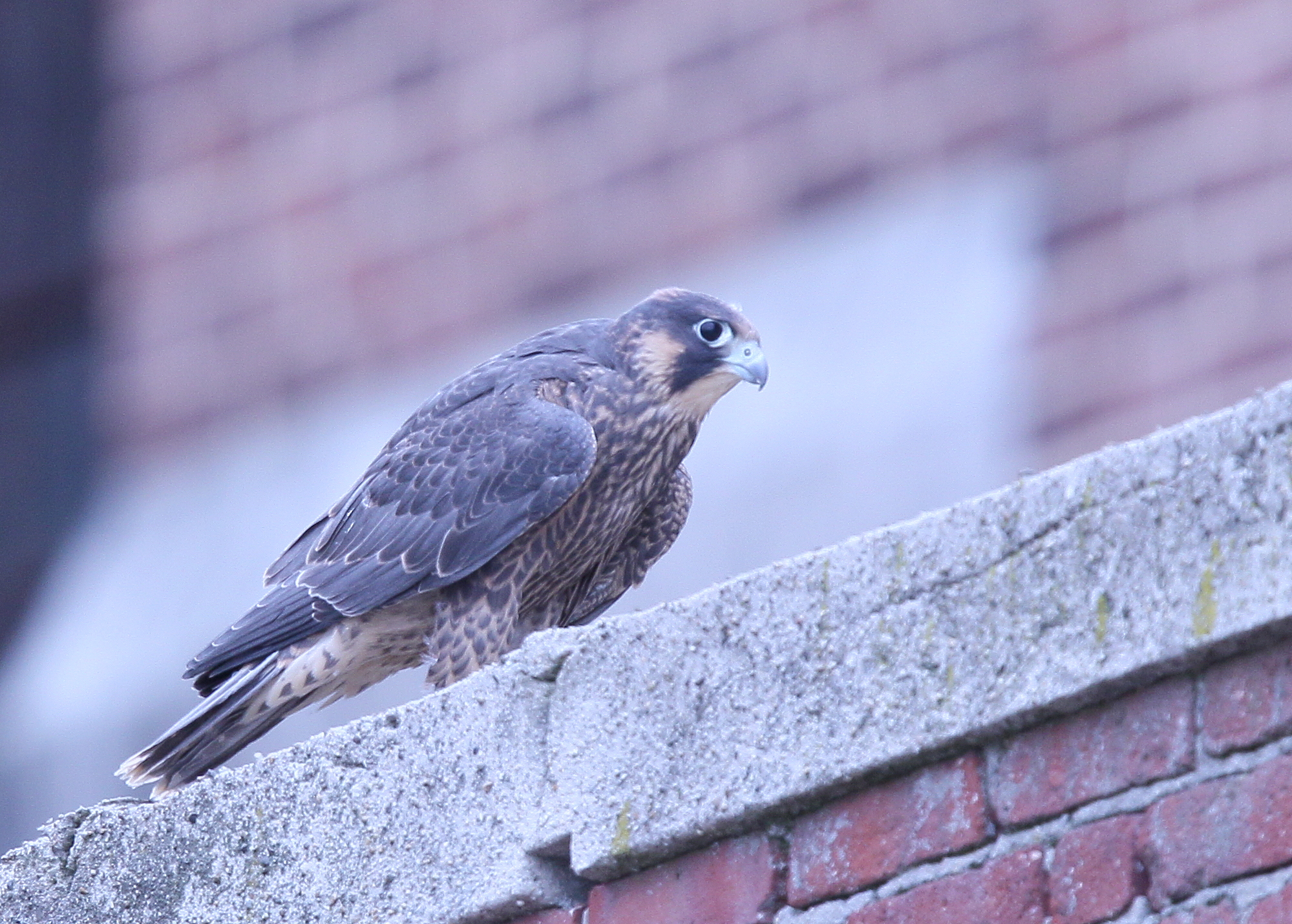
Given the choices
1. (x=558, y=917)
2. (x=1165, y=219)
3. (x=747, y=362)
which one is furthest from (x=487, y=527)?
(x=1165, y=219)

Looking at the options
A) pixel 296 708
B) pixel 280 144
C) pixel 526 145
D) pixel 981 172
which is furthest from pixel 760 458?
pixel 296 708

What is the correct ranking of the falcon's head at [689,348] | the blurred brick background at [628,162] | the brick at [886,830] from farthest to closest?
the blurred brick background at [628,162] → the falcon's head at [689,348] → the brick at [886,830]

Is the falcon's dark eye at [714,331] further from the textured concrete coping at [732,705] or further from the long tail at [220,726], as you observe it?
the textured concrete coping at [732,705]

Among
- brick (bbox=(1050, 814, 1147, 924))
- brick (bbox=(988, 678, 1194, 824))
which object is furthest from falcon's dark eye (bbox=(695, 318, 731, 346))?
brick (bbox=(1050, 814, 1147, 924))

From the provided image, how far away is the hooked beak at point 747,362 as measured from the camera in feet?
14.9

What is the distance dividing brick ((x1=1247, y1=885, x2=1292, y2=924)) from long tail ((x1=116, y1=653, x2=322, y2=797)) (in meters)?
2.02

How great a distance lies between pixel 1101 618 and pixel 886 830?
0.33m

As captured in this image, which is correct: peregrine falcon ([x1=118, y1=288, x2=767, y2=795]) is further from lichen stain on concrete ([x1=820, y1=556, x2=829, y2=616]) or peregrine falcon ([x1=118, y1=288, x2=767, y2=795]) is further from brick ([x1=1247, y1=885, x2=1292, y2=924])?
brick ([x1=1247, y1=885, x2=1292, y2=924])

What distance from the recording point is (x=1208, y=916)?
8.67 feet

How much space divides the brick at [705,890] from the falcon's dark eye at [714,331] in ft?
5.51

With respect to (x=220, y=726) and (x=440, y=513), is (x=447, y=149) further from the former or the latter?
(x=220, y=726)

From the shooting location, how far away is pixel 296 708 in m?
4.34

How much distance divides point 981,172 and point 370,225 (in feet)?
7.32

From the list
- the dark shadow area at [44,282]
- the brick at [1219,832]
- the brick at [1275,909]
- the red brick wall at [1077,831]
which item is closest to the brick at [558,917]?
the red brick wall at [1077,831]
